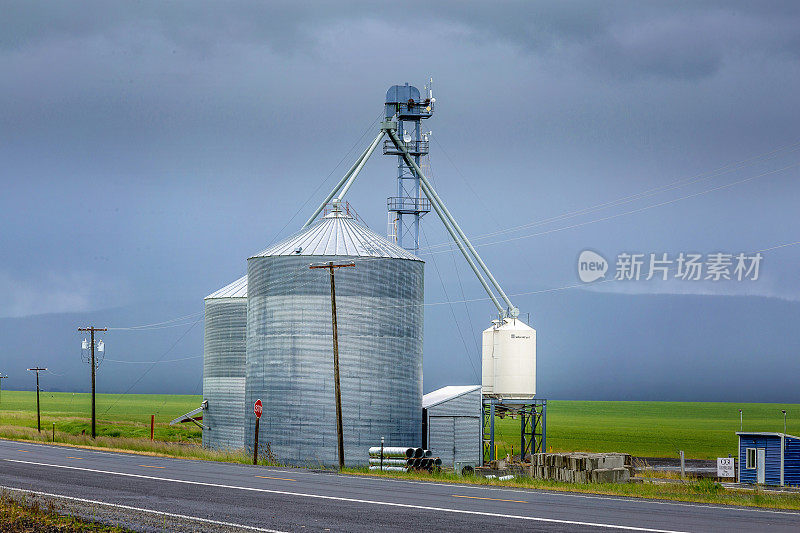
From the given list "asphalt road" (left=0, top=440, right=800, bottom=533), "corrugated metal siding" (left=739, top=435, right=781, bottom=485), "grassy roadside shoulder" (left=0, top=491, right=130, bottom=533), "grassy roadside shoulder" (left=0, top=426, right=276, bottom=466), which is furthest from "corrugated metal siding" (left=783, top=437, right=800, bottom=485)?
"grassy roadside shoulder" (left=0, top=491, right=130, bottom=533)

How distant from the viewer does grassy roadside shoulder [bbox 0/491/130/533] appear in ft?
63.5

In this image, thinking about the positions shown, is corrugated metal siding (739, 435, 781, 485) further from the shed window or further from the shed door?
the shed door

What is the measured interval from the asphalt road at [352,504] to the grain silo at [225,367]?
851 inches

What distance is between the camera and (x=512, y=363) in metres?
54.8

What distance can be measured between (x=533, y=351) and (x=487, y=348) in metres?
2.70

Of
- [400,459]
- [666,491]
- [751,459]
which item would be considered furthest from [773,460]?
[400,459]

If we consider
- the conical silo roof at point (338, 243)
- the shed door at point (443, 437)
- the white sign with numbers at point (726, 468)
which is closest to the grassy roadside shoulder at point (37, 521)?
the conical silo roof at point (338, 243)

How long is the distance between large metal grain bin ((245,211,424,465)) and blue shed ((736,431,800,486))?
15.9 meters

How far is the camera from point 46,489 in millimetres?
27047

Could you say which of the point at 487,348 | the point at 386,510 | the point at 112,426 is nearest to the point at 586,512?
the point at 386,510

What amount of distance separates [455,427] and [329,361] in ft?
27.7

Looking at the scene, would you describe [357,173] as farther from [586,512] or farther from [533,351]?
[586,512]

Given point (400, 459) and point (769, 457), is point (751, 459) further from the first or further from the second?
point (400, 459)

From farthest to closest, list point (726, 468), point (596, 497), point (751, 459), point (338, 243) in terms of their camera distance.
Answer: point (338, 243), point (726, 468), point (751, 459), point (596, 497)
